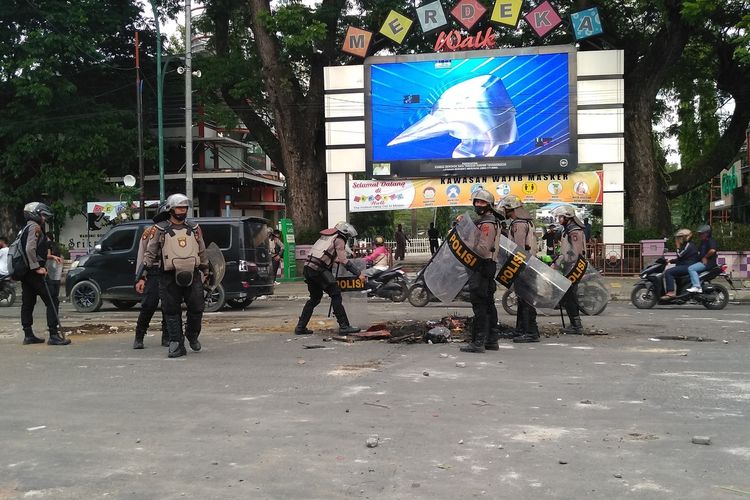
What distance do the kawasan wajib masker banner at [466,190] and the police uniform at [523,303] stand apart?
13234 millimetres

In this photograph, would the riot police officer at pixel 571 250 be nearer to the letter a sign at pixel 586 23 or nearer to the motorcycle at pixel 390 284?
the motorcycle at pixel 390 284

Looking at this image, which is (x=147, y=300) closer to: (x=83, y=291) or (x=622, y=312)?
(x=83, y=291)

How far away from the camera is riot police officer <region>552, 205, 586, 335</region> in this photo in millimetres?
10047

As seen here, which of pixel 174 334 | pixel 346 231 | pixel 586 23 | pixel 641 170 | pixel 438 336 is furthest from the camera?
pixel 641 170

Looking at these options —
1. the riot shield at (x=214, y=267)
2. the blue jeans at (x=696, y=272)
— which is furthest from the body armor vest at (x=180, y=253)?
the blue jeans at (x=696, y=272)

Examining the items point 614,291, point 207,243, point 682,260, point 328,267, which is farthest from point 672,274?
point 207,243

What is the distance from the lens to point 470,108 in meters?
23.5

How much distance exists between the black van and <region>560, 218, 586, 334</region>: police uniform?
22.6ft

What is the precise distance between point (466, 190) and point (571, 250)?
532 inches

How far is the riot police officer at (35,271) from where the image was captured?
9.09 metres

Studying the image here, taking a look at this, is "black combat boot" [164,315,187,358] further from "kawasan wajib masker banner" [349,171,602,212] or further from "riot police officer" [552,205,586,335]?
"kawasan wajib masker banner" [349,171,602,212]

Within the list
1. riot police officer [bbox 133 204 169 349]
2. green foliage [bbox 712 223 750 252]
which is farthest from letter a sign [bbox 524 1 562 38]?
riot police officer [bbox 133 204 169 349]

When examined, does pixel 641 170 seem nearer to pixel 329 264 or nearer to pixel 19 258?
pixel 329 264

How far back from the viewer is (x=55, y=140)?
27.7m
